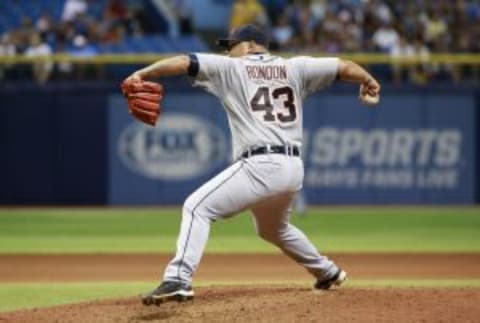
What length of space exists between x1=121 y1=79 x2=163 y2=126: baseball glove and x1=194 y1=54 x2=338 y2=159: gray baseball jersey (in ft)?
0.91

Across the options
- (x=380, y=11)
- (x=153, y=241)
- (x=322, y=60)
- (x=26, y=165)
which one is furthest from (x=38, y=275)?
(x=380, y=11)

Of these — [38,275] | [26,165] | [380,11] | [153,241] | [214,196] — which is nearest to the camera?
[214,196]

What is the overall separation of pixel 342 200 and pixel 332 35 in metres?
2.75

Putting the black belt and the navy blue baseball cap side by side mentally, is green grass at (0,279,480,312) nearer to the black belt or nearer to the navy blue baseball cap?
the black belt

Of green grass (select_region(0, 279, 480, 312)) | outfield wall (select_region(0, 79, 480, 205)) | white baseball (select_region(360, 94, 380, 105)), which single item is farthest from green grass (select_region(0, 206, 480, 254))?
white baseball (select_region(360, 94, 380, 105))

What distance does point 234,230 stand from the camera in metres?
15.1

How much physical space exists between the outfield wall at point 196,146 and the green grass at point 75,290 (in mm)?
8535

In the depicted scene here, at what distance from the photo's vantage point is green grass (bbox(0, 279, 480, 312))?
27.3ft

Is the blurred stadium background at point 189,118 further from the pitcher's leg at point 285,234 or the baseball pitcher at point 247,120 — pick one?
the baseball pitcher at point 247,120

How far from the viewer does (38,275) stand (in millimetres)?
10266

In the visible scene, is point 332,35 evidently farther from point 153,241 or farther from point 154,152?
point 153,241

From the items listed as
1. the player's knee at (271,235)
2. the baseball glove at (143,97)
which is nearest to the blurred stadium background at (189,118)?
the player's knee at (271,235)

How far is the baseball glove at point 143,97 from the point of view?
6.74m

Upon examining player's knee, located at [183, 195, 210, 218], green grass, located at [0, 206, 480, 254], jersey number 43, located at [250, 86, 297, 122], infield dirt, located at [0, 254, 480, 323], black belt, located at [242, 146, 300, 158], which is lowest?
green grass, located at [0, 206, 480, 254]
